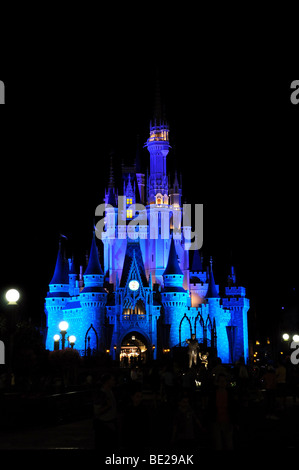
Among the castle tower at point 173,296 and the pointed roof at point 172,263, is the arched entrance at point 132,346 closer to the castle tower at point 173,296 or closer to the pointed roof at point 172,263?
the castle tower at point 173,296

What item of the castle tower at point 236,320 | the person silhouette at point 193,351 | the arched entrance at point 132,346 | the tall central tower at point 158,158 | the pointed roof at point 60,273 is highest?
the tall central tower at point 158,158

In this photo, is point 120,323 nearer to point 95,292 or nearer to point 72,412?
point 95,292

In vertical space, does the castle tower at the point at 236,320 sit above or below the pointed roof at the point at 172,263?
below

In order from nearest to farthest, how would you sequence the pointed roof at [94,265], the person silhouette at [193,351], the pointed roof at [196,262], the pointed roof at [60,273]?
the person silhouette at [193,351], the pointed roof at [94,265], the pointed roof at [60,273], the pointed roof at [196,262]

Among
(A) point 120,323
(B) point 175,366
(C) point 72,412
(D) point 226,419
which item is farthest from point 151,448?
(A) point 120,323

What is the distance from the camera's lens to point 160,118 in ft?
284

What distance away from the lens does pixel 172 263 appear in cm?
7756

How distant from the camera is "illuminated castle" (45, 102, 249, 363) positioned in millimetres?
75750

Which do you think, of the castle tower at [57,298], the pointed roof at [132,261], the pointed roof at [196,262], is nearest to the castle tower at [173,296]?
the pointed roof at [132,261]

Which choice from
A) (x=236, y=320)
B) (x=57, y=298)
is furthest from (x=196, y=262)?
(x=57, y=298)

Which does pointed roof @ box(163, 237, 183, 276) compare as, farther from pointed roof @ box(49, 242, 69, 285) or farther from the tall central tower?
pointed roof @ box(49, 242, 69, 285)

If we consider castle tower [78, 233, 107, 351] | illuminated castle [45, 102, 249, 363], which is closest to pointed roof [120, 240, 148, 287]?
illuminated castle [45, 102, 249, 363]

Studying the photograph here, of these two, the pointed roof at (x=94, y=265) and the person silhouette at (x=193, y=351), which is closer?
the person silhouette at (x=193, y=351)

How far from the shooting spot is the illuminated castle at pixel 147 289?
75.8m
